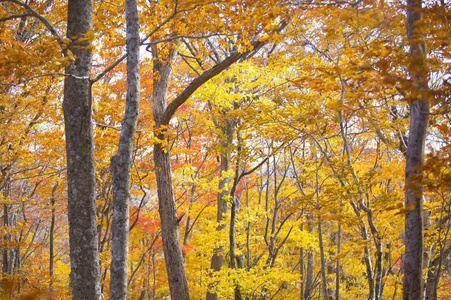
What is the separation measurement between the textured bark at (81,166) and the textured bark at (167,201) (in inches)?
70.1

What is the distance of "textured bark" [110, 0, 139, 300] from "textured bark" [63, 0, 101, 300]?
0.89 ft

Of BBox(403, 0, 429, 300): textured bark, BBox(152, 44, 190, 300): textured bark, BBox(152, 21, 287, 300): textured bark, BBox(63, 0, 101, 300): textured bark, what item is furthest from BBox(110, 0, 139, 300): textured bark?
BBox(403, 0, 429, 300): textured bark

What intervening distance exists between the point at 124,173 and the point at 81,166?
499 mm

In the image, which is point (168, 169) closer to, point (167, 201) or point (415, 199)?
point (167, 201)

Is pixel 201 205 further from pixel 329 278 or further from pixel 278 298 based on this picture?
pixel 329 278

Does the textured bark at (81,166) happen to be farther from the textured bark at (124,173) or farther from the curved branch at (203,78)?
the curved branch at (203,78)

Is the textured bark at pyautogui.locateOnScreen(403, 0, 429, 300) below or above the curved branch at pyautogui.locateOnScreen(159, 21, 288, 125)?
below

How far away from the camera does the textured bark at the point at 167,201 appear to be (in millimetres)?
5098

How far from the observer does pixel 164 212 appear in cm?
523

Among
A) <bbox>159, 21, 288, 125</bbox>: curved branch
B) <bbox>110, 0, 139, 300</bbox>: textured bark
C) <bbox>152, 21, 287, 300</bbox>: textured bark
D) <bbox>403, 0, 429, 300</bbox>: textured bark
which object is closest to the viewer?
<bbox>403, 0, 429, 300</bbox>: textured bark

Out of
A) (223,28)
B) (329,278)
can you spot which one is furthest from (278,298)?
(223,28)

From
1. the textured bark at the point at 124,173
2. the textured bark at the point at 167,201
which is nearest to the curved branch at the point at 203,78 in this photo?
the textured bark at the point at 167,201

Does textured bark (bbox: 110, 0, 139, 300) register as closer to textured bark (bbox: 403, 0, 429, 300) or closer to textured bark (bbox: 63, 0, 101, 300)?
textured bark (bbox: 63, 0, 101, 300)

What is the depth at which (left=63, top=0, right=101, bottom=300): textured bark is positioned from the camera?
3.05 m
